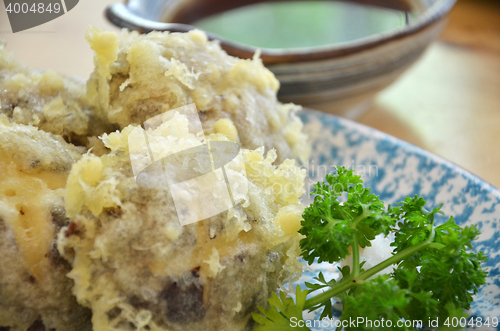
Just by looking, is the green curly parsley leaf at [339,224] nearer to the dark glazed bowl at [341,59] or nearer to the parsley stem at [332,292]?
the parsley stem at [332,292]

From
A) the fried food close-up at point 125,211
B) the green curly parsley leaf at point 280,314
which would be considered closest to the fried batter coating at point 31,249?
the fried food close-up at point 125,211

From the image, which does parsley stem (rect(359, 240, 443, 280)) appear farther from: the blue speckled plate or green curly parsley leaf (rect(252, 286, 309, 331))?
the blue speckled plate

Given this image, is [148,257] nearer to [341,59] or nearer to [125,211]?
[125,211]

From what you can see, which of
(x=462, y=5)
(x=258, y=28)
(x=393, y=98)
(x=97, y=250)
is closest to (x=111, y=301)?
(x=97, y=250)

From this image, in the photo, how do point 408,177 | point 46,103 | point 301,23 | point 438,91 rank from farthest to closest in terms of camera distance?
1. point 301,23
2. point 438,91
3. point 408,177
4. point 46,103

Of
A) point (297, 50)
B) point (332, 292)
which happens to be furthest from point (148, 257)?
point (297, 50)

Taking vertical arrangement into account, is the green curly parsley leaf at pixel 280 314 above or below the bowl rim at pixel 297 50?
below
